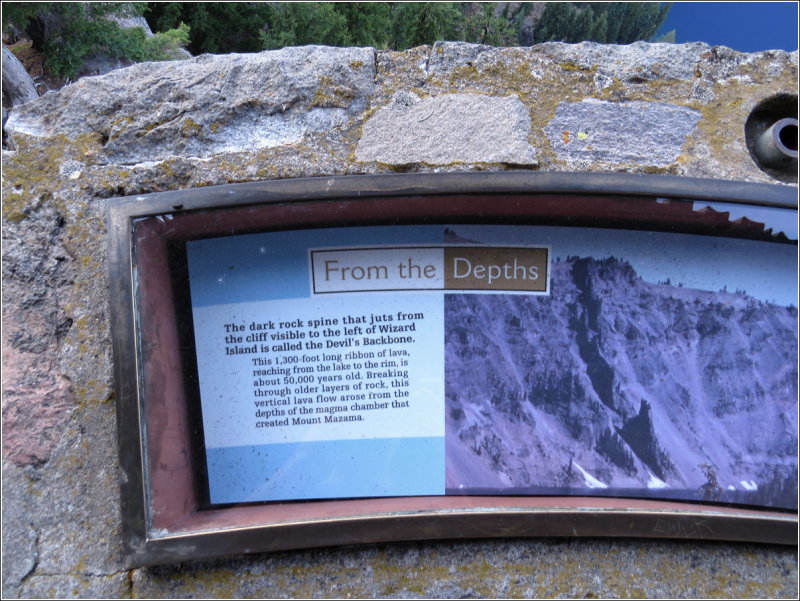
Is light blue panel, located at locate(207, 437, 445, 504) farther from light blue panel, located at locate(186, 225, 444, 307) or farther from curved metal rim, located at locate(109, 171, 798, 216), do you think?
curved metal rim, located at locate(109, 171, 798, 216)

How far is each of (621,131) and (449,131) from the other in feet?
1.09

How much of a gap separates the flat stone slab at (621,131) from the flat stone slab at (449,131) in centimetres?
7

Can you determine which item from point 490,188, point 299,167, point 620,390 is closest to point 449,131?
point 490,188

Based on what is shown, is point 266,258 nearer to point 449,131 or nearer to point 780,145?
point 449,131

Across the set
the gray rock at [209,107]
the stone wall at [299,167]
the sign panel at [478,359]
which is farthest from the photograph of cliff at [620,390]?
the gray rock at [209,107]

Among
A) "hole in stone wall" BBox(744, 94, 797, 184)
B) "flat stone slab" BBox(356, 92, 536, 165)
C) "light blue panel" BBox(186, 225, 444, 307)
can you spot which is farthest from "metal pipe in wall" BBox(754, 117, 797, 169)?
"light blue panel" BBox(186, 225, 444, 307)

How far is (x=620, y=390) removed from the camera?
1.14 m

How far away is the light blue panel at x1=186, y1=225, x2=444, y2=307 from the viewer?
111 cm

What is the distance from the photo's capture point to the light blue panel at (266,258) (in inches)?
43.8

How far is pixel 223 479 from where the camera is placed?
113cm

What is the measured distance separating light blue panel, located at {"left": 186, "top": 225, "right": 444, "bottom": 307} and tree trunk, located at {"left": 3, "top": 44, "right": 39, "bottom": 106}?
61cm

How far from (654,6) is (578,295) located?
267 inches

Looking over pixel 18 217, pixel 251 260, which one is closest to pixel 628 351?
pixel 251 260

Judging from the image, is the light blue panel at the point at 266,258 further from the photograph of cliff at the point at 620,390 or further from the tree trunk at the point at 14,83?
the tree trunk at the point at 14,83
